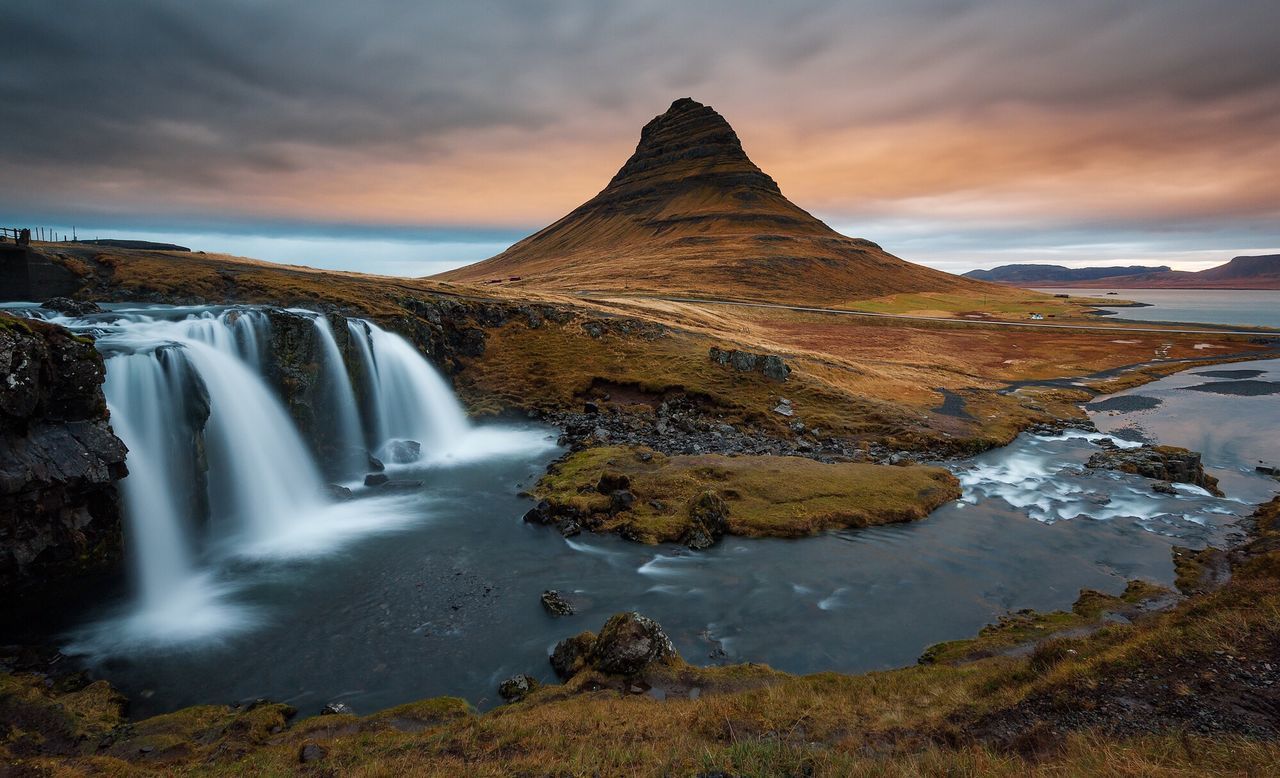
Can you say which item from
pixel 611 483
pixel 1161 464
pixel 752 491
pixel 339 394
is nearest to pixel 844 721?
pixel 752 491

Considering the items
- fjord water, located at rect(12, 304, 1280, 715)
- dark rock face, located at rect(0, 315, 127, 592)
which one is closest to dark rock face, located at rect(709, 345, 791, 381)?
fjord water, located at rect(12, 304, 1280, 715)

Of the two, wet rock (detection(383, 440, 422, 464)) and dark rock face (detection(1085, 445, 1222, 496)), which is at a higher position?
wet rock (detection(383, 440, 422, 464))

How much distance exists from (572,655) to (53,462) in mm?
18622

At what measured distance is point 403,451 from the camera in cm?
3931

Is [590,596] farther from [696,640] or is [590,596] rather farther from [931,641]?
[931,641]

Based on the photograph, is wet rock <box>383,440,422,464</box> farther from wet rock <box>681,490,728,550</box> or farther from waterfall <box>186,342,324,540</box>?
wet rock <box>681,490,728,550</box>

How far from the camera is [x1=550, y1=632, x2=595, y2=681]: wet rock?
55.7ft

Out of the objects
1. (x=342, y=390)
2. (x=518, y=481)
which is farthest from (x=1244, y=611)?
(x=342, y=390)

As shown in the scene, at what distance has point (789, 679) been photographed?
1606 centimetres

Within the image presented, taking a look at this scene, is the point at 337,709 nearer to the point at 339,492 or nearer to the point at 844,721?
the point at 844,721

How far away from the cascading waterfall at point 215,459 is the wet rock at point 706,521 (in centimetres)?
1457

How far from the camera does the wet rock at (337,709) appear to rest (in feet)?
50.6

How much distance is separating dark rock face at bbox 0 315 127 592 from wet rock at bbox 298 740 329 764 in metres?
13.7

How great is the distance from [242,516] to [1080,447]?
54666 millimetres
